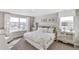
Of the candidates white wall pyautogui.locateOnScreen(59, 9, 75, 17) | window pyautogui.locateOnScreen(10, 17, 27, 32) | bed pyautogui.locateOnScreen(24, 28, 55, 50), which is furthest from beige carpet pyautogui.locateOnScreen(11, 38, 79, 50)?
white wall pyautogui.locateOnScreen(59, 9, 75, 17)

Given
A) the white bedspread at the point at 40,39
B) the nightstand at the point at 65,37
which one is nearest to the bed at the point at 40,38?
the white bedspread at the point at 40,39

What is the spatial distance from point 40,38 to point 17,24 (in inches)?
18.7

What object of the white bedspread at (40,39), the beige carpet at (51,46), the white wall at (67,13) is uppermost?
the white wall at (67,13)

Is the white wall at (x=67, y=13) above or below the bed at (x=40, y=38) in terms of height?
above

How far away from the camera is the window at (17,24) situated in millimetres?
1738

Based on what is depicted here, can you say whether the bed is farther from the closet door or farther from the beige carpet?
the closet door

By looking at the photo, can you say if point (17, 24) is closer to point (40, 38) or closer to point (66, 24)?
point (40, 38)

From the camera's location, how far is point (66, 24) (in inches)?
68.8

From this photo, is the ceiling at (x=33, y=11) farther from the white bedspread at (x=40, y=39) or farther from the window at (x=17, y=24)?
the white bedspread at (x=40, y=39)
